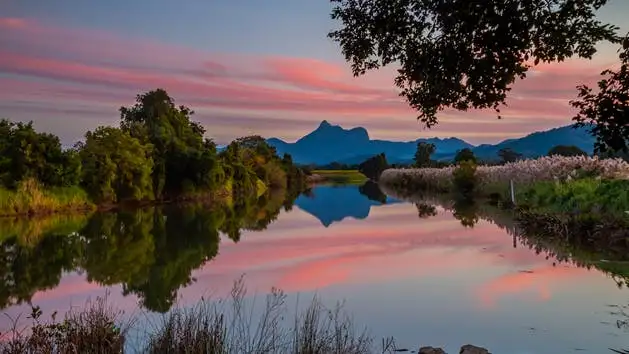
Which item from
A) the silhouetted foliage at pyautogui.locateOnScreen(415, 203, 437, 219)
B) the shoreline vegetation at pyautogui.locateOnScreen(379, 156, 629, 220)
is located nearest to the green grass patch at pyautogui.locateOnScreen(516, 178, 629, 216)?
the shoreline vegetation at pyautogui.locateOnScreen(379, 156, 629, 220)

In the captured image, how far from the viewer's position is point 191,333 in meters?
5.36

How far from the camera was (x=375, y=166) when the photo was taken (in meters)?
98.9

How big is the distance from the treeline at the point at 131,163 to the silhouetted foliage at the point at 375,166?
4236 cm

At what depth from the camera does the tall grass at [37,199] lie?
79.9 ft

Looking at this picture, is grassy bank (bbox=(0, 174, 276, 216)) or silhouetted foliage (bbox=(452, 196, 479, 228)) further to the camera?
grassy bank (bbox=(0, 174, 276, 216))

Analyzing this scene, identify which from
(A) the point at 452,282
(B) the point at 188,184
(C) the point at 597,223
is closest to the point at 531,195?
(C) the point at 597,223

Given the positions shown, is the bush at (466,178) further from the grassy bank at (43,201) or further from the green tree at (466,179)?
the grassy bank at (43,201)

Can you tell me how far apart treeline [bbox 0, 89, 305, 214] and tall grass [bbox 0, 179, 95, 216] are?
0.04m

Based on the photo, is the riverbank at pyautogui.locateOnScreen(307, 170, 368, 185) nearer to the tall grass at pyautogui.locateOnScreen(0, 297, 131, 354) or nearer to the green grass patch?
the green grass patch

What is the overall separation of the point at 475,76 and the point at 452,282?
446 centimetres

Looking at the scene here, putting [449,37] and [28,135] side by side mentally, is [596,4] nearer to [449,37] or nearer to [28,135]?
[449,37]

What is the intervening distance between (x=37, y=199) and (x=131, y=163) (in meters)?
7.25

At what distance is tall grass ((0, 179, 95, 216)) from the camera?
24.3 m

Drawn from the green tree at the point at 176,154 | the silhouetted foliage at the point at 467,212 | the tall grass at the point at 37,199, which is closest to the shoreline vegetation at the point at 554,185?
the silhouetted foliage at the point at 467,212
